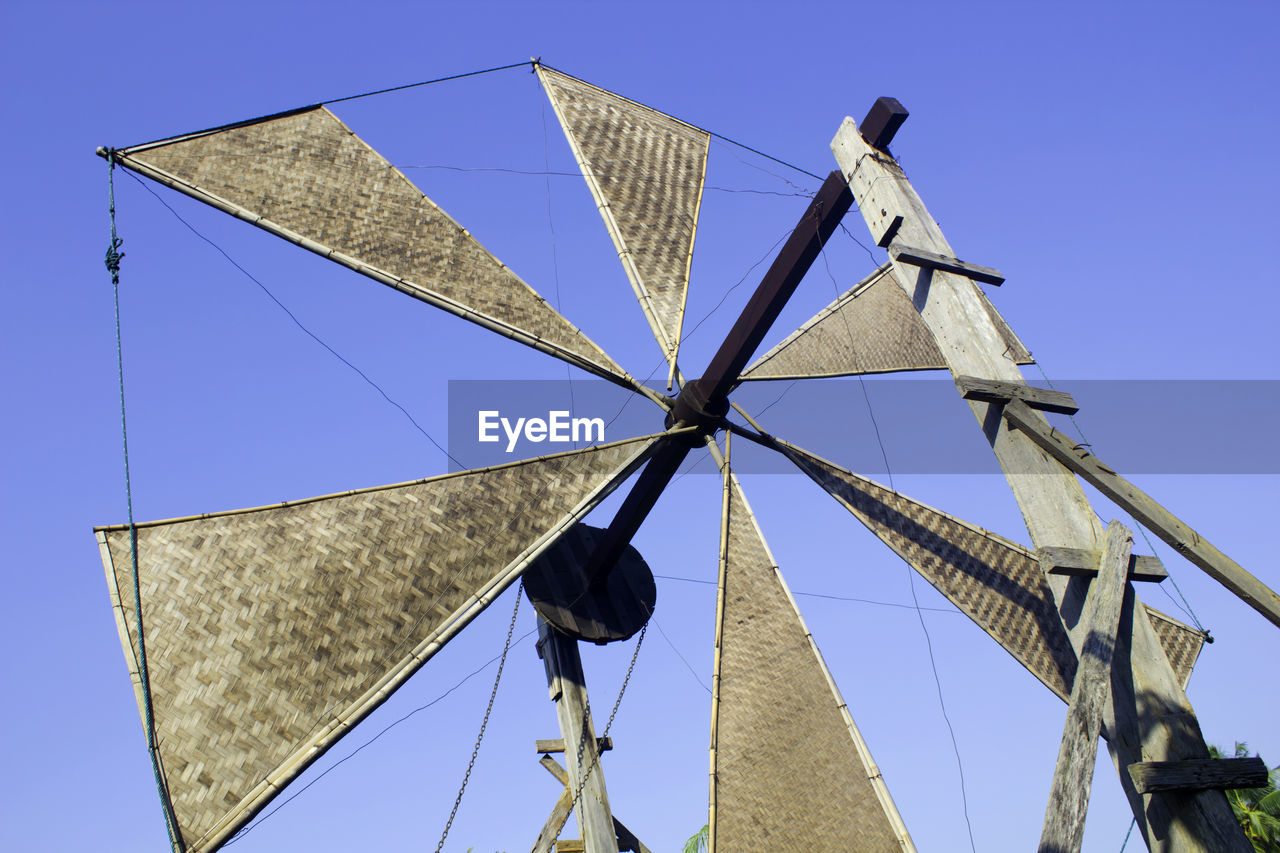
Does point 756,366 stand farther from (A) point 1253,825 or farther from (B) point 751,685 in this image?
(A) point 1253,825

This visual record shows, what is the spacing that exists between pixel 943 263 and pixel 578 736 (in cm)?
425

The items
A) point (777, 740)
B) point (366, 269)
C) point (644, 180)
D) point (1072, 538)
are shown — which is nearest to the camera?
point (1072, 538)

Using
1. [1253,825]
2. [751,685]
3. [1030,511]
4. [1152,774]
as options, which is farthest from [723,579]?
[1253,825]

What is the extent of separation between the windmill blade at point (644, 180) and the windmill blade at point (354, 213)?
58cm

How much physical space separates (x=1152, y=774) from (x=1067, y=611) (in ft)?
2.21

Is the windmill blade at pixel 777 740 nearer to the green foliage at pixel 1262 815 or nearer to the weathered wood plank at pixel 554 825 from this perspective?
the weathered wood plank at pixel 554 825

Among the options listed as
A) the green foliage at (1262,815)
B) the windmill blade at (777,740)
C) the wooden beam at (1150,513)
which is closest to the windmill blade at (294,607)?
the windmill blade at (777,740)

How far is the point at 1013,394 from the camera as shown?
Answer: 4.31m

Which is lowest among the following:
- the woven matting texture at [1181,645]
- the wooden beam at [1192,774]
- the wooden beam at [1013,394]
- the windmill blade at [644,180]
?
the wooden beam at [1192,774]

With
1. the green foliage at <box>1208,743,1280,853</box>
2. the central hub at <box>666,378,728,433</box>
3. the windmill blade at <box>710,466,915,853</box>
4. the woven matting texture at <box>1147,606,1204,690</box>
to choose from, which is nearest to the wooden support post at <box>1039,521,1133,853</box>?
the windmill blade at <box>710,466,915,853</box>

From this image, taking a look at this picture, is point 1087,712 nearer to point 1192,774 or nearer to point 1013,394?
point 1192,774

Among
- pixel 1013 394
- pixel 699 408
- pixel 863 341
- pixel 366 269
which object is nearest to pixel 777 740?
pixel 699 408

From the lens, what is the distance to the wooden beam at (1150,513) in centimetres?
366

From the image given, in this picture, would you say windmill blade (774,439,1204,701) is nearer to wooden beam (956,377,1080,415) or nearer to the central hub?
the central hub
